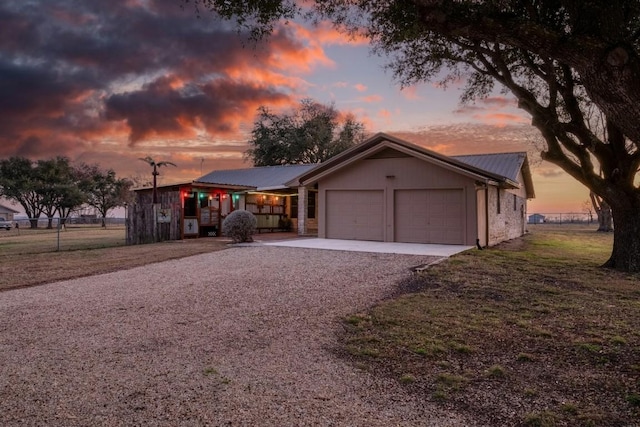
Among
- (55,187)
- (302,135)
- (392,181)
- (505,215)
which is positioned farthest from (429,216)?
(55,187)

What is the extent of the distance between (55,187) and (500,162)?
4913cm

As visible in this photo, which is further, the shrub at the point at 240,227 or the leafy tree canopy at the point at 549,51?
the shrub at the point at 240,227

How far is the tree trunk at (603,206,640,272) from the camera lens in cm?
1146

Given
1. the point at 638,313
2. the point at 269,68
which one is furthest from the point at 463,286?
the point at 269,68

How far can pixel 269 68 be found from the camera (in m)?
15.5

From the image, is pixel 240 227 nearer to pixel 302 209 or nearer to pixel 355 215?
pixel 355 215

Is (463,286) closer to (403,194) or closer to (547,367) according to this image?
(547,367)

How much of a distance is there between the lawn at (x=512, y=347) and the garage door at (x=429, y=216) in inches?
303

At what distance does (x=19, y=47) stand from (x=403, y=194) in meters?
15.4

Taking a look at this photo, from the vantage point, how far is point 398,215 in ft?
58.5

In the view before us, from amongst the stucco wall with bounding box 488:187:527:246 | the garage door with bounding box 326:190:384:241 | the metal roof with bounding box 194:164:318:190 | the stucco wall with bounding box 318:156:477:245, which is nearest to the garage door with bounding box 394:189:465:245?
the stucco wall with bounding box 318:156:477:245

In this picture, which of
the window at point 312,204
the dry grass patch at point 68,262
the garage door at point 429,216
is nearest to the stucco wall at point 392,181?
the garage door at point 429,216

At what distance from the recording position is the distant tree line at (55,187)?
4978cm

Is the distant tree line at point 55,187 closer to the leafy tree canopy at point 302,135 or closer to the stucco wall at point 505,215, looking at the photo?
the leafy tree canopy at point 302,135
